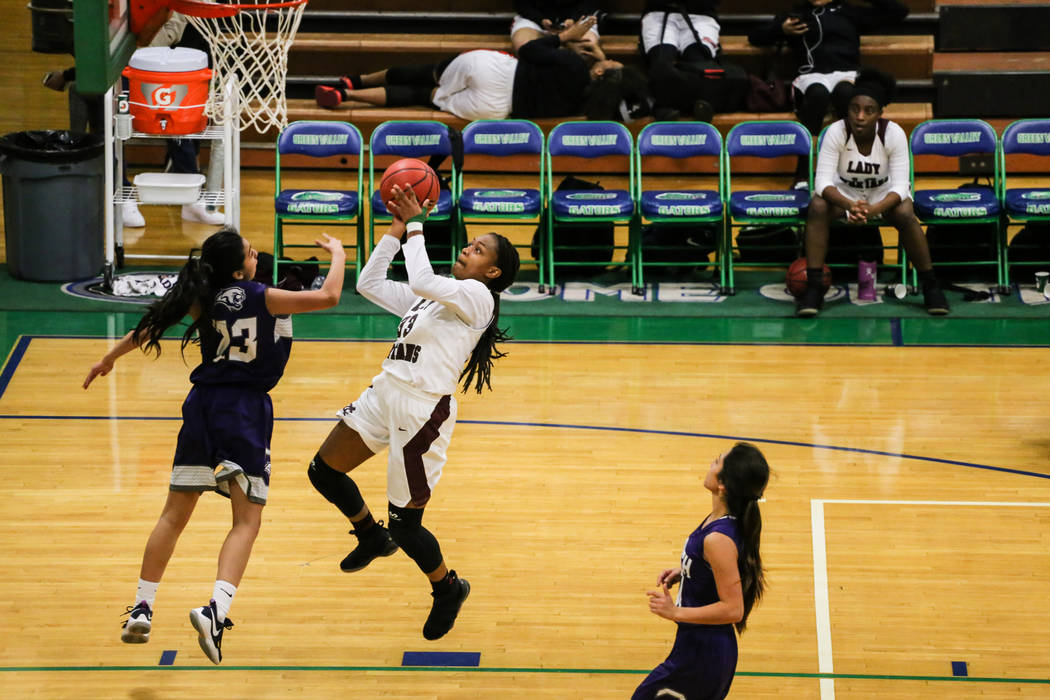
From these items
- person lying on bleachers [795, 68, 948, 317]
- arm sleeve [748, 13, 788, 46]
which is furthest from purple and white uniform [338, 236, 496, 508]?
arm sleeve [748, 13, 788, 46]

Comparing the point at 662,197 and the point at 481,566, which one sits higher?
the point at 662,197

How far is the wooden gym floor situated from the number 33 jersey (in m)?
1.27

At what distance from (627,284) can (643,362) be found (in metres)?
1.81

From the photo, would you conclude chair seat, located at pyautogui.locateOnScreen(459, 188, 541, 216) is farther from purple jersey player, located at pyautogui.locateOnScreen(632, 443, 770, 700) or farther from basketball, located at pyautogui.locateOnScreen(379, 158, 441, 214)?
purple jersey player, located at pyautogui.locateOnScreen(632, 443, 770, 700)

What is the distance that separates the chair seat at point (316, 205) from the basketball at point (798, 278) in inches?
134

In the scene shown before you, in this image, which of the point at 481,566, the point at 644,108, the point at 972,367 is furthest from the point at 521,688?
the point at 644,108

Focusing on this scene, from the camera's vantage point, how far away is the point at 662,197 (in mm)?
11133

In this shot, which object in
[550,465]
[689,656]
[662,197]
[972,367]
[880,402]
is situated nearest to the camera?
[689,656]

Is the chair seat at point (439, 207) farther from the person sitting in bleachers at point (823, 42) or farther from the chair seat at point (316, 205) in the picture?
the person sitting in bleachers at point (823, 42)

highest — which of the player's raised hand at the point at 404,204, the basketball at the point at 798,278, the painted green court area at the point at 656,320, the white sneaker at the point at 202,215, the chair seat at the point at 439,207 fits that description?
the player's raised hand at the point at 404,204

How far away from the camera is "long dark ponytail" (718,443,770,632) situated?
4.74m

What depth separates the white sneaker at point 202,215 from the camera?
12.7 meters

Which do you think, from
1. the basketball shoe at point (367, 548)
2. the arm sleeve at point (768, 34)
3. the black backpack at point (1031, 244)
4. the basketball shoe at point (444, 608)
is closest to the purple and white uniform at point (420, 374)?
the basketball shoe at point (444, 608)

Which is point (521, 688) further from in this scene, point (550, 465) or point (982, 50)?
point (982, 50)
